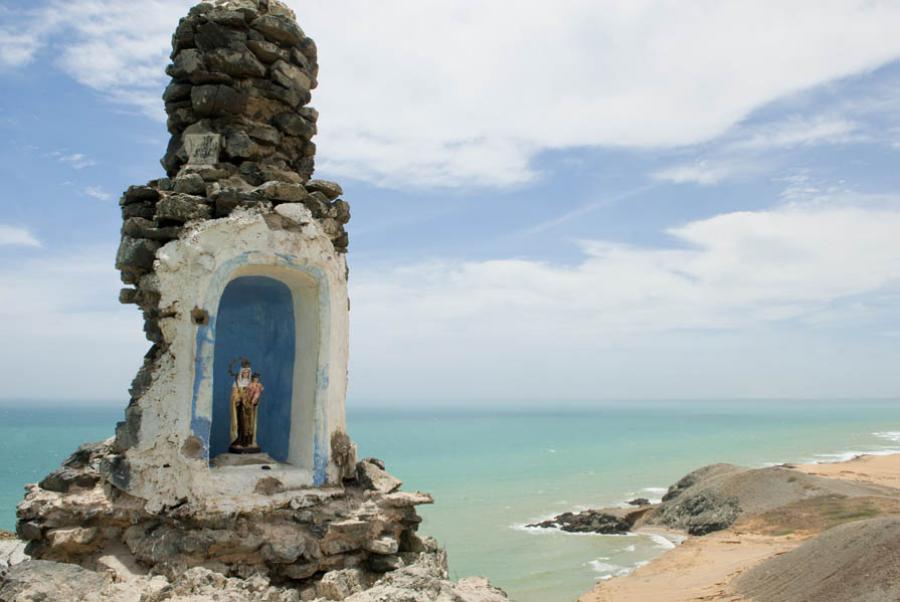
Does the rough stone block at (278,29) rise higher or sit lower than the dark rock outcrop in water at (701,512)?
higher

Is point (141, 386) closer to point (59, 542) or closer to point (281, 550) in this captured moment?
point (59, 542)

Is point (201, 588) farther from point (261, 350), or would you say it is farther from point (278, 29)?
point (278, 29)

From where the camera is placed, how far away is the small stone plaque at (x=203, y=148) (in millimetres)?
7551

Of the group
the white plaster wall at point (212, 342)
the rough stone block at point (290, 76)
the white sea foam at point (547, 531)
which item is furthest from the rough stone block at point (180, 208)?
the white sea foam at point (547, 531)

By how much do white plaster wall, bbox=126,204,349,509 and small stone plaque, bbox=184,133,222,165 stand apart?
1002mm

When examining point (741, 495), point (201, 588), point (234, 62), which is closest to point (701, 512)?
point (741, 495)

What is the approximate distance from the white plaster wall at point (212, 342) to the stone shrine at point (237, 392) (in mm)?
17

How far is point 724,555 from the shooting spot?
1648cm

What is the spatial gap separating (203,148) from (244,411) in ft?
9.21

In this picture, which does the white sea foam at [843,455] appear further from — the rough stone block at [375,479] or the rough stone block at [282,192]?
the rough stone block at [282,192]

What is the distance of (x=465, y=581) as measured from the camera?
572 centimetres

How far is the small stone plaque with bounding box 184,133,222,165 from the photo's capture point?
24.8 feet

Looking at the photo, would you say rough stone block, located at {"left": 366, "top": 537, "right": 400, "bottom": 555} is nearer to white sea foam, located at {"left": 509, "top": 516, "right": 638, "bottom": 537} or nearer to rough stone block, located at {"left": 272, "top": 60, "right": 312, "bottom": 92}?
rough stone block, located at {"left": 272, "top": 60, "right": 312, "bottom": 92}

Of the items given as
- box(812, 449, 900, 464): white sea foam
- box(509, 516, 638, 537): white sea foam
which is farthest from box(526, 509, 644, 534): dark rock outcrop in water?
box(812, 449, 900, 464): white sea foam
